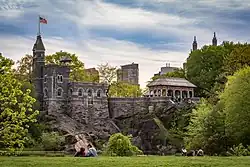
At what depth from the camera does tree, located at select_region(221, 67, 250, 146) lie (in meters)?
45.2

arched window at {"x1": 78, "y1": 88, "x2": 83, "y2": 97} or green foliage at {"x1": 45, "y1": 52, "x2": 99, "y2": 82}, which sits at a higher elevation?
green foliage at {"x1": 45, "y1": 52, "x2": 99, "y2": 82}

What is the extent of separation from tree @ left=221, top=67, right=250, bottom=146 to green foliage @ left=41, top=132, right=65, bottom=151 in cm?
2401

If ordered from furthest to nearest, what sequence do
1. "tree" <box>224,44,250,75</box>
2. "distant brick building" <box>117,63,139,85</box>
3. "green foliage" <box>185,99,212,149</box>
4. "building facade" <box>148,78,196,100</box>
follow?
"distant brick building" <box>117,63,139,85</box>
"building facade" <box>148,78,196,100</box>
"tree" <box>224,44,250,75</box>
"green foliage" <box>185,99,212,149</box>

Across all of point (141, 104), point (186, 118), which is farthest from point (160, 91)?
point (186, 118)

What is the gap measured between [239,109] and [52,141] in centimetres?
2722

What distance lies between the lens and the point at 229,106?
47.0m

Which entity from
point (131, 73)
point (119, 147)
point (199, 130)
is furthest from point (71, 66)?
point (119, 147)

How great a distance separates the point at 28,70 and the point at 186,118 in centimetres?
2826

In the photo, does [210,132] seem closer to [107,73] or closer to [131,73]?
[107,73]

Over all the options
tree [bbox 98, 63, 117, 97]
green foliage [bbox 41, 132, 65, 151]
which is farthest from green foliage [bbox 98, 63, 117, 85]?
green foliage [bbox 41, 132, 65, 151]

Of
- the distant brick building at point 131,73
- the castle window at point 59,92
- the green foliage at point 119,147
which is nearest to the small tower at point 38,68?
the castle window at point 59,92

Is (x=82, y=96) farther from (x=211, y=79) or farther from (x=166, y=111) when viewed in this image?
(x=211, y=79)

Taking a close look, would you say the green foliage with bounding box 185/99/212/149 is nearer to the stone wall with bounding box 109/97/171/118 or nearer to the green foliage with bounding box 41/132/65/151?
the green foliage with bounding box 41/132/65/151

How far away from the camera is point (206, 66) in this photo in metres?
89.2
